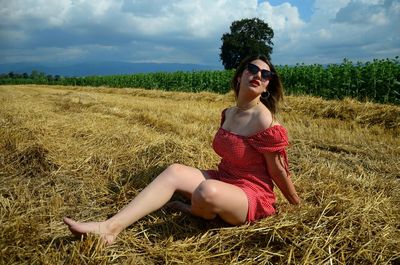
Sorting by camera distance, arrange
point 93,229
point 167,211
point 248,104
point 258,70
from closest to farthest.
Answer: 1. point 93,229
2. point 258,70
3. point 248,104
4. point 167,211

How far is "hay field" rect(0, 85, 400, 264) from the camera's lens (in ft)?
9.02

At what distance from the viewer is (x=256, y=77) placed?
3.34 m

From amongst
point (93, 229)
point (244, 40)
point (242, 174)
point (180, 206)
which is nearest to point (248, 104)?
point (242, 174)

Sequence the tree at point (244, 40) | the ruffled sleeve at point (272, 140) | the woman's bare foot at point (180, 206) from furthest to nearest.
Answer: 1. the tree at point (244, 40)
2. the woman's bare foot at point (180, 206)
3. the ruffled sleeve at point (272, 140)

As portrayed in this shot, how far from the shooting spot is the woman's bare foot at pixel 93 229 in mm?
2779

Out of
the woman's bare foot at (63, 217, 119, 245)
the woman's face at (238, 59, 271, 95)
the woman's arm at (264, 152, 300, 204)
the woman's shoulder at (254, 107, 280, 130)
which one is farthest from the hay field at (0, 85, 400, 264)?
the woman's face at (238, 59, 271, 95)

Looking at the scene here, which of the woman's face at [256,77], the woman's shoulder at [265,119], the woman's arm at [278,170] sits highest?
the woman's face at [256,77]

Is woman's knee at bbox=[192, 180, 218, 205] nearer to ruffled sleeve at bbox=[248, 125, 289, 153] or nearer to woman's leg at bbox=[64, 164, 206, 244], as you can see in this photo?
woman's leg at bbox=[64, 164, 206, 244]

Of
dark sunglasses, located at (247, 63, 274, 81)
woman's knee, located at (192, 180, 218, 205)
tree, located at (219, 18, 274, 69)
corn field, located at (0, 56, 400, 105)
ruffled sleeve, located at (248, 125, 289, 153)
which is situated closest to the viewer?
woman's knee, located at (192, 180, 218, 205)

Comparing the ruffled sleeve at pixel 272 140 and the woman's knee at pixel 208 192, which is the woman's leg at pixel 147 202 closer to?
the woman's knee at pixel 208 192

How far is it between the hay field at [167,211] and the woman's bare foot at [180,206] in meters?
0.07

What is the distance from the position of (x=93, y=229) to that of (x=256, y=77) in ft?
5.62

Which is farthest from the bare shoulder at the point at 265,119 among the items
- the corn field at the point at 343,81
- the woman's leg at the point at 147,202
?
the corn field at the point at 343,81

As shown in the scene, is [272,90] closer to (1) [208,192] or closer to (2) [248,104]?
(2) [248,104]
